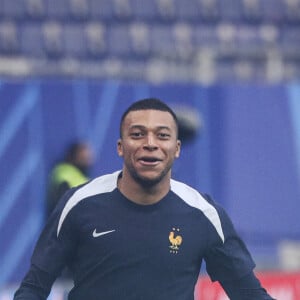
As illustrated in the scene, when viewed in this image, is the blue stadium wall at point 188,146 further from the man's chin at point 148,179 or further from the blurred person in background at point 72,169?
the man's chin at point 148,179

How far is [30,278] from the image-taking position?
3.99m

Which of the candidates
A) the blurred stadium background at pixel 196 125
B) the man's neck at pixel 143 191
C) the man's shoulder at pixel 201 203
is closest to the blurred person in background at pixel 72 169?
the blurred stadium background at pixel 196 125

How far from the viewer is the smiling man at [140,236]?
396cm

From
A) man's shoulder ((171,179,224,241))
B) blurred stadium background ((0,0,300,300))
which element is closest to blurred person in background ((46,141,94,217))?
blurred stadium background ((0,0,300,300))

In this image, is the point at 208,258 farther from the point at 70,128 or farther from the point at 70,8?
the point at 70,8

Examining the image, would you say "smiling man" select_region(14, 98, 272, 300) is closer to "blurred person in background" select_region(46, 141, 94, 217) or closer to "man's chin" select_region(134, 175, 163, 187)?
"man's chin" select_region(134, 175, 163, 187)

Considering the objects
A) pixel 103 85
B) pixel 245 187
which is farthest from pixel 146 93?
pixel 245 187

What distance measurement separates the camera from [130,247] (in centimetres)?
400

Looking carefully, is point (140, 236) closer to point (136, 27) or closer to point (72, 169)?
point (72, 169)

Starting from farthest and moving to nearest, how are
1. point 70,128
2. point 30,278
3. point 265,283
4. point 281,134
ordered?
1. point 281,134
2. point 70,128
3. point 265,283
4. point 30,278

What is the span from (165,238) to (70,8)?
39.3 ft

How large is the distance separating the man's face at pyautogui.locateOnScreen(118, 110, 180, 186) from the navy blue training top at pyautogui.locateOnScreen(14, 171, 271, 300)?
0.15m

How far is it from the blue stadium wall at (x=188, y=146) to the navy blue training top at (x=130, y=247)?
24.0 ft

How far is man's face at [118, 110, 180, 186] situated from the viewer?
12.8 feet
